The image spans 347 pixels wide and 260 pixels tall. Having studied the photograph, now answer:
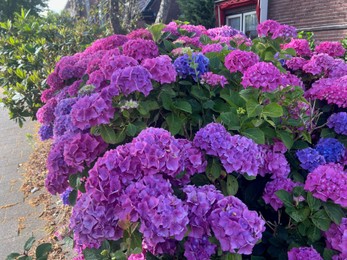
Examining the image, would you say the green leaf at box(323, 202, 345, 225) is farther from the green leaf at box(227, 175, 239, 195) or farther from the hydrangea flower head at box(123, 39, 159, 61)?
the hydrangea flower head at box(123, 39, 159, 61)

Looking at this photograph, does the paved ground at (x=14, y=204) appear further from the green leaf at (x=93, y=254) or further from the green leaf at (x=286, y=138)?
the green leaf at (x=286, y=138)

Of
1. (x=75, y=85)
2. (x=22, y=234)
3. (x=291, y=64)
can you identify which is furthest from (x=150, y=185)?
(x=22, y=234)

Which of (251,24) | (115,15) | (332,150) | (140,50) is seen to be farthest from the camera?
(251,24)

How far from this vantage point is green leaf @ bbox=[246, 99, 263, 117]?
1566 millimetres

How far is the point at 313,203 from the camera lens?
4.69ft

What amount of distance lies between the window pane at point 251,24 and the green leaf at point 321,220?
901 centimetres

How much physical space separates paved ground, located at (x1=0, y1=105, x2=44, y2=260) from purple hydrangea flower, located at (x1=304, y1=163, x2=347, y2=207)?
9.25 feet

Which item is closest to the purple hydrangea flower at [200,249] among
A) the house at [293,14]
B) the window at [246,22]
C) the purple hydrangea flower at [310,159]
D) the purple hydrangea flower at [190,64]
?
the purple hydrangea flower at [310,159]

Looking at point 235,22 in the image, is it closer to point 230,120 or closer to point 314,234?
point 230,120

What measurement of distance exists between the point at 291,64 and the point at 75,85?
160cm

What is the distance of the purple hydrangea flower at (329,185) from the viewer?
1.38 m

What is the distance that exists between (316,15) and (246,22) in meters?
2.54

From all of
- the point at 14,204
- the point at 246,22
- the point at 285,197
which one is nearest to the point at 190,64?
the point at 285,197

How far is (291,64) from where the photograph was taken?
2.49m
